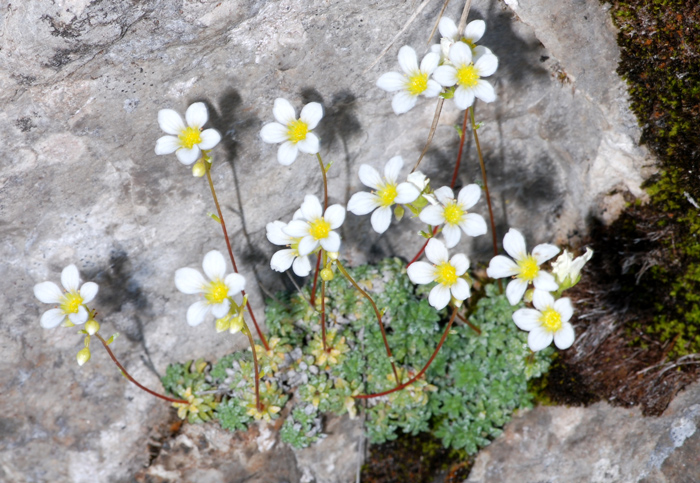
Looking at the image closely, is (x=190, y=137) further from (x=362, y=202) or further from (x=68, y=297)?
(x=68, y=297)

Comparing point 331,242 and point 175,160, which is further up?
point 175,160

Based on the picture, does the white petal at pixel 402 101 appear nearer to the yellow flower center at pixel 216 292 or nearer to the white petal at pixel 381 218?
the white petal at pixel 381 218

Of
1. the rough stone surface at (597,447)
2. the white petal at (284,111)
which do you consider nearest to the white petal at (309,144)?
the white petal at (284,111)

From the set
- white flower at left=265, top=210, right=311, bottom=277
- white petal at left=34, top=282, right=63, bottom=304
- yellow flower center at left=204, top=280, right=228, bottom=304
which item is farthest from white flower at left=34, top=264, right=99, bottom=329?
white flower at left=265, top=210, right=311, bottom=277

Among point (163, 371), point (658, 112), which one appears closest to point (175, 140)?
point (163, 371)

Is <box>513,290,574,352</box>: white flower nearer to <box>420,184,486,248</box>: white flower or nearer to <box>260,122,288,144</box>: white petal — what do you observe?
<box>420,184,486,248</box>: white flower

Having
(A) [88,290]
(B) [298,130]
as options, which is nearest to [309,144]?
(B) [298,130]

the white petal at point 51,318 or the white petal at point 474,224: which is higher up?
the white petal at point 51,318
